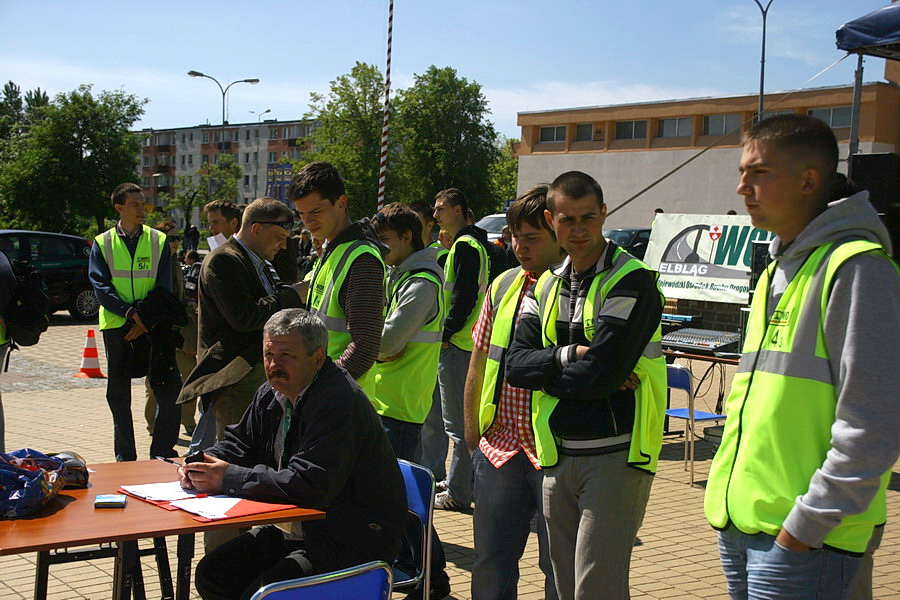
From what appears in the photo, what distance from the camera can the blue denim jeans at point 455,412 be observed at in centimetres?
636

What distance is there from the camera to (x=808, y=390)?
226 centimetres

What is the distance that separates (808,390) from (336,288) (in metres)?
2.61

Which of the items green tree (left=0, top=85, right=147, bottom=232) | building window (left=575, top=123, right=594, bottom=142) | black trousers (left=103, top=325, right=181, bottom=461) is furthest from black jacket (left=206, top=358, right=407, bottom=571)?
building window (left=575, top=123, right=594, bottom=142)

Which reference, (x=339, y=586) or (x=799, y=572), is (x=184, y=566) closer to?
(x=339, y=586)

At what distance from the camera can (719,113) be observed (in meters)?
50.7

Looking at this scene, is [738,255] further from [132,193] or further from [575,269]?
[575,269]

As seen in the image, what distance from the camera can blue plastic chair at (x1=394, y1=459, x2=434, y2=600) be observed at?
3809 millimetres

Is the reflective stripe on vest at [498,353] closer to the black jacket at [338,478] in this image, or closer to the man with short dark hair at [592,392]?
the man with short dark hair at [592,392]

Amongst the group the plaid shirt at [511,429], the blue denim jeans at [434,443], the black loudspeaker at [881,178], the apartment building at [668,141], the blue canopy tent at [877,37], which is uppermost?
the apartment building at [668,141]

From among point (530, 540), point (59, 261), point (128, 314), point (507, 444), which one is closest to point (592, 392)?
point (507, 444)

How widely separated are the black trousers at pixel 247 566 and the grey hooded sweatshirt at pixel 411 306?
1.71 meters

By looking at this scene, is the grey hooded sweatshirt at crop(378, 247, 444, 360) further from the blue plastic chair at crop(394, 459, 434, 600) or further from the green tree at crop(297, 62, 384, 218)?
the green tree at crop(297, 62, 384, 218)

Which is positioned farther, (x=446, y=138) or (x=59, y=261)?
(x=446, y=138)

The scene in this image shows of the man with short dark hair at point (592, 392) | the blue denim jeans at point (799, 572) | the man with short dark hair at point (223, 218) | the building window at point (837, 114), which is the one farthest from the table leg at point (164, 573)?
the building window at point (837, 114)
